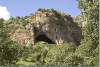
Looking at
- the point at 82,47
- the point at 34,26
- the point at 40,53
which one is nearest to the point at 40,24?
the point at 34,26

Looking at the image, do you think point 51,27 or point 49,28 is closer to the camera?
point 49,28

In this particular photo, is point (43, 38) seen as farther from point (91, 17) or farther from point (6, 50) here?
point (91, 17)

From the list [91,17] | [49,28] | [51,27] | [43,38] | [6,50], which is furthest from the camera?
[43,38]

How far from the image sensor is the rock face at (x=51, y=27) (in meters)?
132

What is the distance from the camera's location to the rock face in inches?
5197

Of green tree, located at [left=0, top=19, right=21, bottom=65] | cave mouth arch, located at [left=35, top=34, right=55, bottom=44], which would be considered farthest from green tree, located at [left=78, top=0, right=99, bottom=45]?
cave mouth arch, located at [left=35, top=34, right=55, bottom=44]

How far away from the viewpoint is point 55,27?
135 metres

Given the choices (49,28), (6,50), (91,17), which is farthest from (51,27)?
(91,17)

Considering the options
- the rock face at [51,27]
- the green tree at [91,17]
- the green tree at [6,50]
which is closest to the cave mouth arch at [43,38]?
the rock face at [51,27]

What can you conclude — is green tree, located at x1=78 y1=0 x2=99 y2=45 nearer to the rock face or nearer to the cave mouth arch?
the rock face

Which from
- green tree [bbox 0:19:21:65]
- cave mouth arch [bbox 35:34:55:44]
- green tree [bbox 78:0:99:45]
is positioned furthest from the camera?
cave mouth arch [bbox 35:34:55:44]

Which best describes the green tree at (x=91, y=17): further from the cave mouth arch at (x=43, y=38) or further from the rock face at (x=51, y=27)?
the cave mouth arch at (x=43, y=38)

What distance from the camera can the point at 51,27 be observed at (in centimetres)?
13438

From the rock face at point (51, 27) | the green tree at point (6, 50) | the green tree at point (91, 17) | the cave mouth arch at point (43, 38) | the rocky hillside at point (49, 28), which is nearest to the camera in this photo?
the green tree at point (91, 17)
